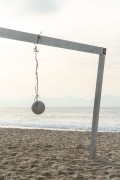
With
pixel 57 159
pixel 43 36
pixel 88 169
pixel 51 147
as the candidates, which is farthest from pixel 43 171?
pixel 51 147

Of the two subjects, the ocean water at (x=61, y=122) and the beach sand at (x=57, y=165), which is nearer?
the beach sand at (x=57, y=165)

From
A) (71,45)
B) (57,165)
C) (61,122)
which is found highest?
(61,122)

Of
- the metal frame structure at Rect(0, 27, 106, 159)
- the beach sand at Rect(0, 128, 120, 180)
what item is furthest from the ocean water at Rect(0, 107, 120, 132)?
the metal frame structure at Rect(0, 27, 106, 159)

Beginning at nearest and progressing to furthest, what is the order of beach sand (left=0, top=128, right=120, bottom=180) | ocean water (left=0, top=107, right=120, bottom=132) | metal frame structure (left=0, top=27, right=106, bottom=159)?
beach sand (left=0, top=128, right=120, bottom=180), metal frame structure (left=0, top=27, right=106, bottom=159), ocean water (left=0, top=107, right=120, bottom=132)

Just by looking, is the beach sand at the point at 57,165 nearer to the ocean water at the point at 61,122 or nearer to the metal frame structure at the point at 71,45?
the metal frame structure at the point at 71,45

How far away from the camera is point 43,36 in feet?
24.7

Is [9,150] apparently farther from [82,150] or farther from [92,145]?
[92,145]

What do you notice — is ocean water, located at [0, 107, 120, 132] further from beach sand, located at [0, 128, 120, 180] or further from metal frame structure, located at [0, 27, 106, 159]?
metal frame structure, located at [0, 27, 106, 159]

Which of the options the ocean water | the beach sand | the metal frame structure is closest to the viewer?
the beach sand

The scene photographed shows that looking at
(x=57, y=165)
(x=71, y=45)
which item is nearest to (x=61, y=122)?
(x=71, y=45)

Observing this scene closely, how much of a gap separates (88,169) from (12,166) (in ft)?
4.82

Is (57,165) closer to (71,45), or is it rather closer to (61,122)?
(71,45)

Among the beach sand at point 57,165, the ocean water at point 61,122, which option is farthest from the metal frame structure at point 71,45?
the ocean water at point 61,122

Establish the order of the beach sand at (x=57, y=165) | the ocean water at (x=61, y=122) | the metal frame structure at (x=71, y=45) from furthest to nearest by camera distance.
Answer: the ocean water at (x=61, y=122)
the metal frame structure at (x=71, y=45)
the beach sand at (x=57, y=165)
